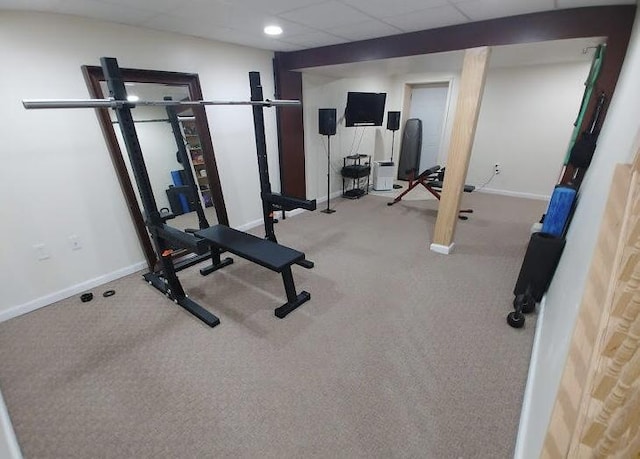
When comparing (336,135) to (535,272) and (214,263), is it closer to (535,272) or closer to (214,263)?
(214,263)

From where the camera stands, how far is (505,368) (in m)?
1.83

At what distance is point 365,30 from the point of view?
2783 millimetres

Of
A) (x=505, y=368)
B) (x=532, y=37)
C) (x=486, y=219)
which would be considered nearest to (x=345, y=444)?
(x=505, y=368)

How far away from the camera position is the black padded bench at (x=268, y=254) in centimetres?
231

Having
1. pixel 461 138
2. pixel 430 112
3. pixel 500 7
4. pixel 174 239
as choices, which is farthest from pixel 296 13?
pixel 430 112

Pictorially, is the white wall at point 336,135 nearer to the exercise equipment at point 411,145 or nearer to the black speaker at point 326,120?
the black speaker at point 326,120

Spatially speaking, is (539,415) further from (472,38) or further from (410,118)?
(410,118)

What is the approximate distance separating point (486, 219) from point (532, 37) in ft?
8.54

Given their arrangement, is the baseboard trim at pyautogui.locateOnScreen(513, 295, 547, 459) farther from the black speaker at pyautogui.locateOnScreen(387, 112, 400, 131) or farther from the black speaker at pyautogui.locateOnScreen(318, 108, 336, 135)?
the black speaker at pyautogui.locateOnScreen(387, 112, 400, 131)

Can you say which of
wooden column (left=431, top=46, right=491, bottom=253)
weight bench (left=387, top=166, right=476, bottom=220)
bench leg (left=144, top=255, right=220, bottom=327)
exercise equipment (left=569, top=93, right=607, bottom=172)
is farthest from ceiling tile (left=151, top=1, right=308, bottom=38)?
weight bench (left=387, top=166, right=476, bottom=220)

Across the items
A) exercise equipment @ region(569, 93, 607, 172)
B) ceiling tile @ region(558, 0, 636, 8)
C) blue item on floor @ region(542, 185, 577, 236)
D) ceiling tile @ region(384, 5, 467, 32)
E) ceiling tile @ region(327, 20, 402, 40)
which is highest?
ceiling tile @ region(327, 20, 402, 40)

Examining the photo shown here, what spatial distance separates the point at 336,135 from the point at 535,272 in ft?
13.2

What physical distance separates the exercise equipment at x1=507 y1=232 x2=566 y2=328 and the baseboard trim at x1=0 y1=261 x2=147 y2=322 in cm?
356

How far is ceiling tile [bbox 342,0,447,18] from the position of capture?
209cm
